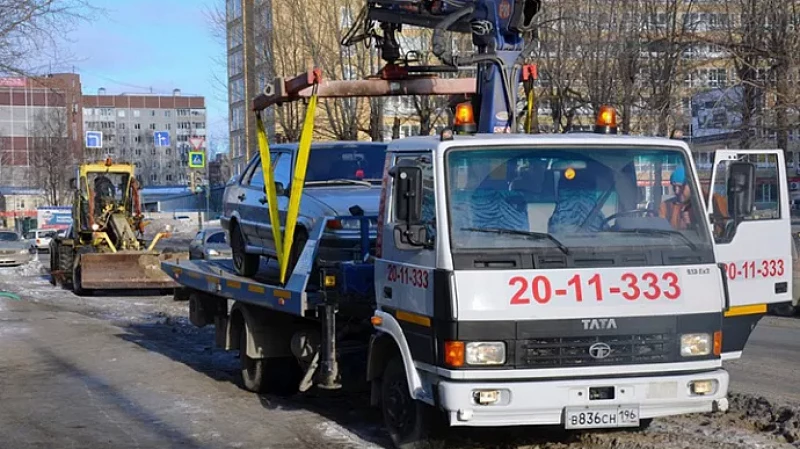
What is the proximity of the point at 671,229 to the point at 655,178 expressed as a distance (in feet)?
1.39

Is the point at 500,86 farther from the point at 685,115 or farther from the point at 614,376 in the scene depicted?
the point at 685,115

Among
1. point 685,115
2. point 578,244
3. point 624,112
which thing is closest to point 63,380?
point 578,244

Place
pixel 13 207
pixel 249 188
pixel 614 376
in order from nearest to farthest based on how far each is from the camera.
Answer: pixel 614 376 → pixel 249 188 → pixel 13 207

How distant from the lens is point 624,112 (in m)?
23.2

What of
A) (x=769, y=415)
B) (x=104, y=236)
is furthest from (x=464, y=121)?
(x=104, y=236)

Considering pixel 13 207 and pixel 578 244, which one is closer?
pixel 578 244

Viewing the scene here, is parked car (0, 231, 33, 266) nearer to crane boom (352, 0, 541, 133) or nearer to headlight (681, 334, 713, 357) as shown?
crane boom (352, 0, 541, 133)

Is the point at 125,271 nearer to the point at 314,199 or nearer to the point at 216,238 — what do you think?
the point at 216,238

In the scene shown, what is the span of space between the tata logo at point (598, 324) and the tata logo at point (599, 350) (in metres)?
0.12

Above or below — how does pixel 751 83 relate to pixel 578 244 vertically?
above

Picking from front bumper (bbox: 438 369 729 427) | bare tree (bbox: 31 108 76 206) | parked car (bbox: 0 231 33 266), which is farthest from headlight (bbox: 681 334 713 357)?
bare tree (bbox: 31 108 76 206)

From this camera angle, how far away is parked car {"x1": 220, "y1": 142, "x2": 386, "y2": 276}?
32.0 feet

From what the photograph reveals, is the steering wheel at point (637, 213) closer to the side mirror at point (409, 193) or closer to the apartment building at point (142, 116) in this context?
the side mirror at point (409, 193)

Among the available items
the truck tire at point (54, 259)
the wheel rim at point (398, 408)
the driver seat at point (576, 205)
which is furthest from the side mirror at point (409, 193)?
the truck tire at point (54, 259)
